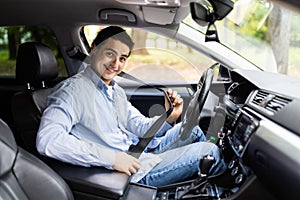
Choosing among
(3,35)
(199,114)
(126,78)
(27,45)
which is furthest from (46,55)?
(3,35)

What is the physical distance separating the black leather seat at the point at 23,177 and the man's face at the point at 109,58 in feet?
2.16

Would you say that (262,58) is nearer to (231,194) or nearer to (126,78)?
(126,78)

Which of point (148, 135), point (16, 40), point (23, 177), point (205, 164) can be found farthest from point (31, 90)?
point (16, 40)

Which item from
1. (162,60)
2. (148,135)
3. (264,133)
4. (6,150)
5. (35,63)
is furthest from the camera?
(162,60)

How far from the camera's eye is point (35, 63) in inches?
81.7

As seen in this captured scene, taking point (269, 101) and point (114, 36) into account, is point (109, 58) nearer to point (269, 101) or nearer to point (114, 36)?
point (114, 36)

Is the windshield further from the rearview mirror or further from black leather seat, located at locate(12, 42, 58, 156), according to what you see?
black leather seat, located at locate(12, 42, 58, 156)

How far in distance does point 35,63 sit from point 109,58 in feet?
1.15

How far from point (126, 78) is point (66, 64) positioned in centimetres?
66

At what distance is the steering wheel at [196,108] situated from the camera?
6.70 ft

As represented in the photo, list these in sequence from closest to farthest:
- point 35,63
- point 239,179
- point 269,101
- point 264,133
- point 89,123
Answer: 1. point 264,133
2. point 269,101
3. point 239,179
4. point 89,123
5. point 35,63

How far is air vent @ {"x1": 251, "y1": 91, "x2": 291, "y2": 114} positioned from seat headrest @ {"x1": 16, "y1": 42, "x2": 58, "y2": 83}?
0.98 m

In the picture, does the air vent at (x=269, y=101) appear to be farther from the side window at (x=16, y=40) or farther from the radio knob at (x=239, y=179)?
the side window at (x=16, y=40)

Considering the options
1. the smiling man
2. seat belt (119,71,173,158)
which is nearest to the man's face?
the smiling man
